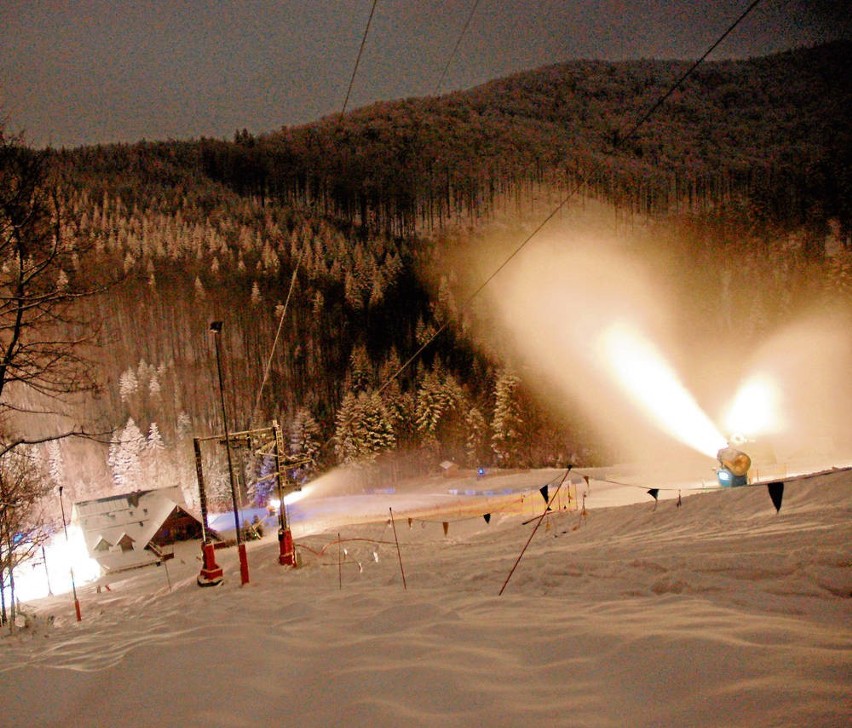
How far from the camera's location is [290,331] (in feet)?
187

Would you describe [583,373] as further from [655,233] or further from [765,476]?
[655,233]

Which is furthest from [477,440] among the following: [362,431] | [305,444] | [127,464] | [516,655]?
[516,655]

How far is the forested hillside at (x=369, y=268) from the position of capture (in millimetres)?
43125

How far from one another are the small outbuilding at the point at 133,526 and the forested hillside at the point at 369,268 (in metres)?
8.87

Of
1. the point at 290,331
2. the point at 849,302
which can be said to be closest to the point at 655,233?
the point at 849,302

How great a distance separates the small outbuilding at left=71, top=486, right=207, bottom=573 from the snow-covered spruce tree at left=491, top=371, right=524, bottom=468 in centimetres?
2591

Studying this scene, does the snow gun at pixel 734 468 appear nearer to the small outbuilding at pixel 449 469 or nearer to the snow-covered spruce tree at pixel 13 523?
the snow-covered spruce tree at pixel 13 523

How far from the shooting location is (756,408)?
4225cm

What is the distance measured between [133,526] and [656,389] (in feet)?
170

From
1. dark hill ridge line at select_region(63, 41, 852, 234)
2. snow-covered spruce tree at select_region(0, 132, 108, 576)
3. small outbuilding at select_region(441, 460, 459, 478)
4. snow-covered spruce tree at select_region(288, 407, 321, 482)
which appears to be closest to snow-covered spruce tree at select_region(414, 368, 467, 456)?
small outbuilding at select_region(441, 460, 459, 478)

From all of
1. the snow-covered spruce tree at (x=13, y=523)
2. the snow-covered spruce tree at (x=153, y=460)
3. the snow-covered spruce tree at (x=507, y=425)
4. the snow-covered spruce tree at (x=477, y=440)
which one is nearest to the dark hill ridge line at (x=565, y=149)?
the snow-covered spruce tree at (x=507, y=425)

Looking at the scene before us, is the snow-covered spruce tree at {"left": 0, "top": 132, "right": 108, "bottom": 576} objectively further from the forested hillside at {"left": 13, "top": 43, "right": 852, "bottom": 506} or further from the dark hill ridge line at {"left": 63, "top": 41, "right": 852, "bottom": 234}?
the dark hill ridge line at {"left": 63, "top": 41, "right": 852, "bottom": 234}

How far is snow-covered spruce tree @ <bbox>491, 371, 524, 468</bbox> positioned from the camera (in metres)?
40.2

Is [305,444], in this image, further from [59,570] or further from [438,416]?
[59,570]
